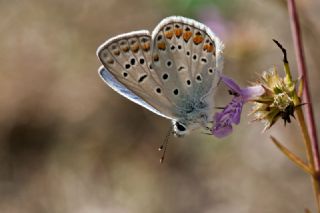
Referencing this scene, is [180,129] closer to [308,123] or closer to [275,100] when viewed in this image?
[275,100]

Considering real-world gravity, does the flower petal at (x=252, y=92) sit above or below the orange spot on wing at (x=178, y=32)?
below

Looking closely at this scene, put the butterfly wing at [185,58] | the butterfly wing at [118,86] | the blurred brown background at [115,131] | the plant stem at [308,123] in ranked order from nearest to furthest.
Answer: the plant stem at [308,123] < the butterfly wing at [185,58] < the butterfly wing at [118,86] < the blurred brown background at [115,131]

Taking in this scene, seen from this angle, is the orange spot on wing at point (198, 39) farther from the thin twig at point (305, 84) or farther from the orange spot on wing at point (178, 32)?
→ the thin twig at point (305, 84)

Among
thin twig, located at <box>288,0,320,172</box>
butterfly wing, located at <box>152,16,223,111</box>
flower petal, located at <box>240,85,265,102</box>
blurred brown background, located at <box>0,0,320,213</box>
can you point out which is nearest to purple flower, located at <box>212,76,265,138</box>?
flower petal, located at <box>240,85,265,102</box>

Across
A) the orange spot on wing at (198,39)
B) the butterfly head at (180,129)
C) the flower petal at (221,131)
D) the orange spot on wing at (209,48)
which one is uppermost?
the orange spot on wing at (198,39)

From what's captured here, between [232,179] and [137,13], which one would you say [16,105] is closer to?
[137,13]

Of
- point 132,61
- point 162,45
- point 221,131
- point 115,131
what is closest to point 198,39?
point 162,45

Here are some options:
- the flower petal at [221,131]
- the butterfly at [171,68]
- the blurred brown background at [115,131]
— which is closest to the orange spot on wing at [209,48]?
the butterfly at [171,68]
